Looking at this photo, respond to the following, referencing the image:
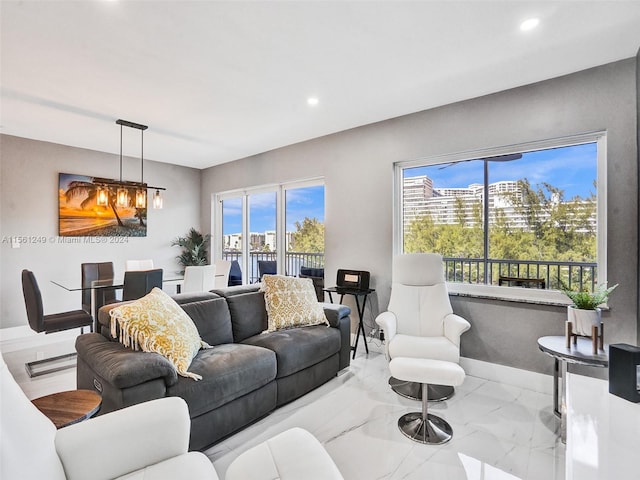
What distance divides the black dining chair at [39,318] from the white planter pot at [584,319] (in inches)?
173

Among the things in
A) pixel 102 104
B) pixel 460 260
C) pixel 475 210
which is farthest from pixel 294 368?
pixel 102 104

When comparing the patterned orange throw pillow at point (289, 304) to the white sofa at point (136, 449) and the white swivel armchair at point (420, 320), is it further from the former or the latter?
the white sofa at point (136, 449)

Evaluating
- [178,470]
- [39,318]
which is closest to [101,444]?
[178,470]

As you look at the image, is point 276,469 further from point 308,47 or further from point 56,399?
point 308,47

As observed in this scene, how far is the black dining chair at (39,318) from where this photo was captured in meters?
3.09

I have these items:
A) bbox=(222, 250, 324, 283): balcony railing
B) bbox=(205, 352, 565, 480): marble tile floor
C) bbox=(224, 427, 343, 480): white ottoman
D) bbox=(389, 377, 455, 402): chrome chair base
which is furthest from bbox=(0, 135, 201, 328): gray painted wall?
bbox=(224, 427, 343, 480): white ottoman

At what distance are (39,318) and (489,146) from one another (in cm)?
464

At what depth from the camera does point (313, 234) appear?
470 centimetres

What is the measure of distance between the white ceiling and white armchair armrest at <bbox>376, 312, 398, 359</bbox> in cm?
209

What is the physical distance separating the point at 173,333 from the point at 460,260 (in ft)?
9.20

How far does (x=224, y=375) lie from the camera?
2.06 meters

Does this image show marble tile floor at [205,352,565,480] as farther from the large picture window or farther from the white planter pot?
the large picture window

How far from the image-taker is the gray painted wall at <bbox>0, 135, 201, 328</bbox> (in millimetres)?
4188

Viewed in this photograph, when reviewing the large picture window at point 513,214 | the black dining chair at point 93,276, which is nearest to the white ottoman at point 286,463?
the large picture window at point 513,214
